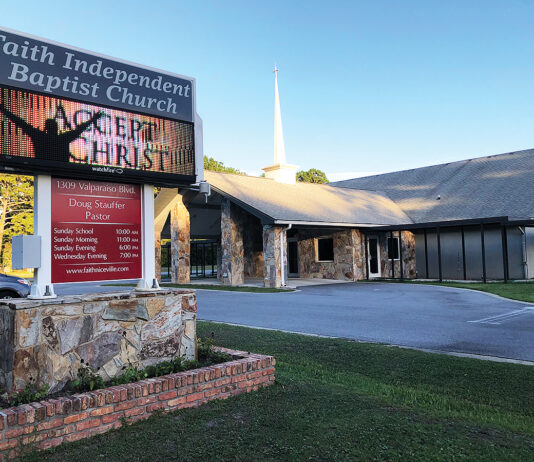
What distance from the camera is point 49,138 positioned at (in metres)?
5.25

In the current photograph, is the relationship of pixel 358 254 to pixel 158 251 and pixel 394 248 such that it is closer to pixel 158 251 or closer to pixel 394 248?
pixel 394 248

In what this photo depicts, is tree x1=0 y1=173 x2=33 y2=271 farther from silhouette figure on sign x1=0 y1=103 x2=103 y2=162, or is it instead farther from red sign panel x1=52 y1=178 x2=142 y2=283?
silhouette figure on sign x1=0 y1=103 x2=103 y2=162

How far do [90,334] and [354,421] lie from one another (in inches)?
110

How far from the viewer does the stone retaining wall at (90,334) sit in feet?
14.6

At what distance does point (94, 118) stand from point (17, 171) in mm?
1068

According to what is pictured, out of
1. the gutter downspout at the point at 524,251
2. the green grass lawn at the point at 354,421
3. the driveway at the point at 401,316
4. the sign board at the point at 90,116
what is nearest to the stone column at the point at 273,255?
the driveway at the point at 401,316

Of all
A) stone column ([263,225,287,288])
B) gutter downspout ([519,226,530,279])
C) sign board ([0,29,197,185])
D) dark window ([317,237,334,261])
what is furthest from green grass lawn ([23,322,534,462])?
dark window ([317,237,334,261])

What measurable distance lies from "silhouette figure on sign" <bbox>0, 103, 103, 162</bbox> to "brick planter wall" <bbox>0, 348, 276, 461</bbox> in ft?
8.60

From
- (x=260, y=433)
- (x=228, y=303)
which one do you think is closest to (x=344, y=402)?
(x=260, y=433)

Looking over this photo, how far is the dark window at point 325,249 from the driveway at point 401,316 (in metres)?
7.77

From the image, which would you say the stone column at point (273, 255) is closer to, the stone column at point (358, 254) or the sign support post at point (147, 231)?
the stone column at point (358, 254)

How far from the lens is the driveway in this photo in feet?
28.0

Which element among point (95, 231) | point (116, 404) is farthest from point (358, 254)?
point (116, 404)

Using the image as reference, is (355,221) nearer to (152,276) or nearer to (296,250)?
(296,250)
